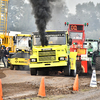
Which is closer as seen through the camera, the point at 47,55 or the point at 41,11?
the point at 47,55

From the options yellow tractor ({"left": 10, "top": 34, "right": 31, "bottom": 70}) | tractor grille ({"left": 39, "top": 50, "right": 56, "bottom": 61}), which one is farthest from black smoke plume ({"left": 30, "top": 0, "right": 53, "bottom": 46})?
yellow tractor ({"left": 10, "top": 34, "right": 31, "bottom": 70})

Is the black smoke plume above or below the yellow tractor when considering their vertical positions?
above

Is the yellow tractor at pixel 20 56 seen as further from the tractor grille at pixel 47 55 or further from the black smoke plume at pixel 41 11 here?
the tractor grille at pixel 47 55

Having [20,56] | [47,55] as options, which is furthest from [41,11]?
[20,56]

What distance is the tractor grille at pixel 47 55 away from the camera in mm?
13688

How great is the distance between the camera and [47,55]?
13734mm

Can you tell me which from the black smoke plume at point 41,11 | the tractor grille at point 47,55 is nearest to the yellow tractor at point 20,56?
the black smoke plume at point 41,11

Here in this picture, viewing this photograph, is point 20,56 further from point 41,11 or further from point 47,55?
point 47,55

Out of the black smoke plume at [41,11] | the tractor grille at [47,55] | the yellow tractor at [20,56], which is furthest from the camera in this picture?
the yellow tractor at [20,56]

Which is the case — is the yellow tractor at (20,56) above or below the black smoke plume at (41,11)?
below

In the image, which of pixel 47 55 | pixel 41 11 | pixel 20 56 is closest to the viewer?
pixel 47 55

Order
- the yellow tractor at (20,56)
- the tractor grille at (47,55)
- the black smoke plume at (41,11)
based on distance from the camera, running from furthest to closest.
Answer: the yellow tractor at (20,56) → the black smoke plume at (41,11) → the tractor grille at (47,55)

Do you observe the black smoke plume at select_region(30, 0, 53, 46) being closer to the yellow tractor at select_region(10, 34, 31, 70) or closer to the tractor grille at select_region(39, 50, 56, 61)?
the tractor grille at select_region(39, 50, 56, 61)

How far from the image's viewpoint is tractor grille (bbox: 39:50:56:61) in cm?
1369
